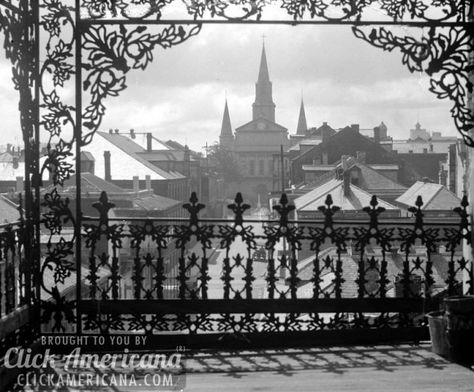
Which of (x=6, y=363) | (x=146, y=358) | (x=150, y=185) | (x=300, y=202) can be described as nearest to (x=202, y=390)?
(x=146, y=358)

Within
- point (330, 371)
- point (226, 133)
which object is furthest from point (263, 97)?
point (330, 371)

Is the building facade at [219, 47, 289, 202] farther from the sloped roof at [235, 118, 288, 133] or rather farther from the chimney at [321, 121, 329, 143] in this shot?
the chimney at [321, 121, 329, 143]

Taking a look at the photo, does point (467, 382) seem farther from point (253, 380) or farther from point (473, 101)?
point (473, 101)

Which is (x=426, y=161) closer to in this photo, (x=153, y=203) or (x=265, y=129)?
(x=265, y=129)

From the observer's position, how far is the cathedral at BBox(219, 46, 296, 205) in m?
66.3

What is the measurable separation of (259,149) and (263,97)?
28678 millimetres

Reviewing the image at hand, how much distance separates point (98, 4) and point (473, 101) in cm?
352

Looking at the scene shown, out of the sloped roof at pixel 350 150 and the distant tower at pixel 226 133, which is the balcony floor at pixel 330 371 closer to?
the sloped roof at pixel 350 150

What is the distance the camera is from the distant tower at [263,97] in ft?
353

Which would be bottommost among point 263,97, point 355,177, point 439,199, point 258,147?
point 439,199

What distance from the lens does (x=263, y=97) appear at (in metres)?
106

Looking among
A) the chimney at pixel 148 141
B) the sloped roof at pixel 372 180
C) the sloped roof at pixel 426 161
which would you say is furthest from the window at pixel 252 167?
the sloped roof at pixel 372 180

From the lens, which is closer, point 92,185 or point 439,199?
point 439,199

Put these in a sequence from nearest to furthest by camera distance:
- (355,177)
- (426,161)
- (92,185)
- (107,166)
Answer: (92,185) → (355,177) → (107,166) → (426,161)
